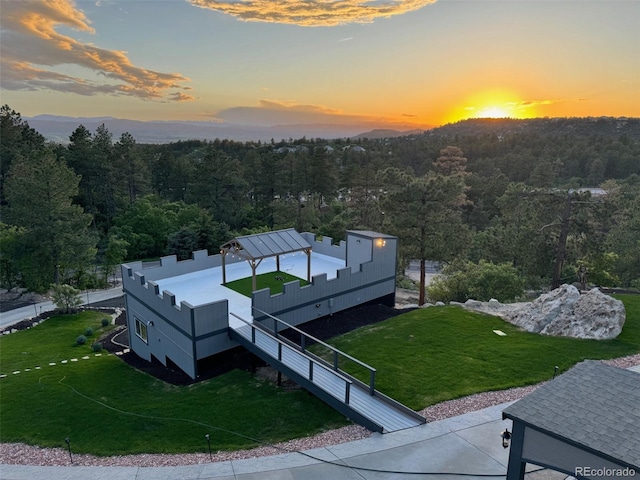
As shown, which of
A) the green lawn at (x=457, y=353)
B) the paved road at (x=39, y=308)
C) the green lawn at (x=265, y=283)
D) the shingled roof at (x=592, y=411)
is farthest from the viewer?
the paved road at (x=39, y=308)

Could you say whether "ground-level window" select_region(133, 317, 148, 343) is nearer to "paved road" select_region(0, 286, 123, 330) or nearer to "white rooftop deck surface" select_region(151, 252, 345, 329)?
"white rooftop deck surface" select_region(151, 252, 345, 329)

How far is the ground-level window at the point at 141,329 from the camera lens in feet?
54.1

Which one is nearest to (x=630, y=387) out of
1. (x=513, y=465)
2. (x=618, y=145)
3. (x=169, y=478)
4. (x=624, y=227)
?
(x=513, y=465)

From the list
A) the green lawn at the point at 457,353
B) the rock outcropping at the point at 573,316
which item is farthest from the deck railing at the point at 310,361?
the rock outcropping at the point at 573,316

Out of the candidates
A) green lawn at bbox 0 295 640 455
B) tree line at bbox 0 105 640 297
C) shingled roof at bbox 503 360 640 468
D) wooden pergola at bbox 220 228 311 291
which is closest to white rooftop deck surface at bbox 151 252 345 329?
wooden pergola at bbox 220 228 311 291

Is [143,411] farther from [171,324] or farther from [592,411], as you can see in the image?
[592,411]

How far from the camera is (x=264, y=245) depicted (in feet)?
56.1

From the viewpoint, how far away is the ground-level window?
16.5 meters

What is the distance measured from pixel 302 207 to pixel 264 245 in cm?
2469

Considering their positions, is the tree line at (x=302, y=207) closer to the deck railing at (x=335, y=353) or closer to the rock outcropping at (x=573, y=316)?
the rock outcropping at (x=573, y=316)

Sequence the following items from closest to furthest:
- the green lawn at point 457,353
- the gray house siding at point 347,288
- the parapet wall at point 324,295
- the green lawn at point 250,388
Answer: the green lawn at point 250,388 → the green lawn at point 457,353 → the parapet wall at point 324,295 → the gray house siding at point 347,288

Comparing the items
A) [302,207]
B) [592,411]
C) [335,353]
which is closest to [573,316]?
[335,353]

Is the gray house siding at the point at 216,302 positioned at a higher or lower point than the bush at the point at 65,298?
higher

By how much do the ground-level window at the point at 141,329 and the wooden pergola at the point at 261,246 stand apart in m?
3.60
